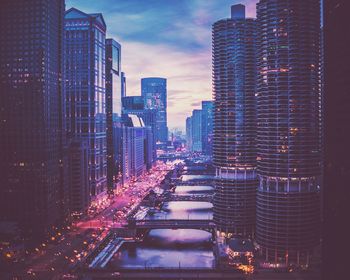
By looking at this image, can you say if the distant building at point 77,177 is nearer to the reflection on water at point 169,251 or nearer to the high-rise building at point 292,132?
the reflection on water at point 169,251

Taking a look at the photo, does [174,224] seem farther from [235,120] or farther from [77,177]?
[77,177]

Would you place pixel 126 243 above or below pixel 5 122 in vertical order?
below

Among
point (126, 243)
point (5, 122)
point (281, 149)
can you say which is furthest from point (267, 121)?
point (5, 122)

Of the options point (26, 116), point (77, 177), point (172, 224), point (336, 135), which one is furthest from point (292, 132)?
point (77, 177)

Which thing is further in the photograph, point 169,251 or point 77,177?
point 77,177

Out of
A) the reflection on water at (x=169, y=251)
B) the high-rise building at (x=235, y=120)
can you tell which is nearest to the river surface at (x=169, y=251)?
the reflection on water at (x=169, y=251)

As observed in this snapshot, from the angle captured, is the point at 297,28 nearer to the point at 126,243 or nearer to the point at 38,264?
the point at 126,243
